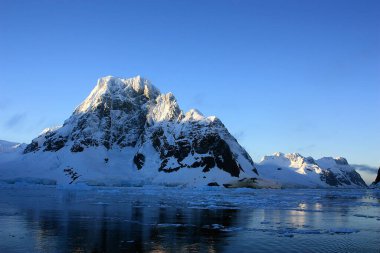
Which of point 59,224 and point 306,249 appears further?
point 59,224

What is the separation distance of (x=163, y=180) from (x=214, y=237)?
6307 inches

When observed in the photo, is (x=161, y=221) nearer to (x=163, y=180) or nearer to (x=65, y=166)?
(x=163, y=180)

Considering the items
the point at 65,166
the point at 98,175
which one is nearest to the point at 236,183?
the point at 98,175

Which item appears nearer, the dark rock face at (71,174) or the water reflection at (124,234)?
the water reflection at (124,234)

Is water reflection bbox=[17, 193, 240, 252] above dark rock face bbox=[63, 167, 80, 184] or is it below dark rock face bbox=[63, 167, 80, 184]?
below

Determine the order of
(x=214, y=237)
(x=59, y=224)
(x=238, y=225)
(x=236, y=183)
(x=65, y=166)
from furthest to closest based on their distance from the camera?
(x=65, y=166) → (x=236, y=183) → (x=238, y=225) → (x=59, y=224) → (x=214, y=237)

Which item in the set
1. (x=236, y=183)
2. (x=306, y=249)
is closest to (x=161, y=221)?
(x=306, y=249)

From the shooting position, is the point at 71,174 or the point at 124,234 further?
the point at 71,174

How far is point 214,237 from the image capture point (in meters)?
26.6

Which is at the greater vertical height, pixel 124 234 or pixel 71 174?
pixel 71 174

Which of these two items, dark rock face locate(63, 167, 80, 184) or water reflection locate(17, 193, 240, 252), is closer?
water reflection locate(17, 193, 240, 252)

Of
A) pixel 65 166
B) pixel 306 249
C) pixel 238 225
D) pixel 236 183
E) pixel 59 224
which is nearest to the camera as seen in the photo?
pixel 306 249

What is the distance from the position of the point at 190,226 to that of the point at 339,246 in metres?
12.2

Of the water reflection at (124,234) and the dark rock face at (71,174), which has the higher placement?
the dark rock face at (71,174)
